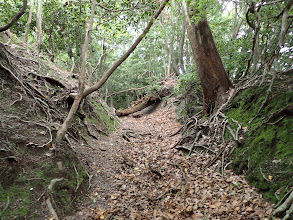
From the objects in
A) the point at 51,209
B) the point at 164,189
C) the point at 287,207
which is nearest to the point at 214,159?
the point at 164,189

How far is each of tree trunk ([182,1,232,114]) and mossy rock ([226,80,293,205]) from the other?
162 centimetres

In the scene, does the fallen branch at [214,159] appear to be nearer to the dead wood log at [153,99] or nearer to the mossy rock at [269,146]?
the mossy rock at [269,146]

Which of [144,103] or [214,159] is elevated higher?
[144,103]

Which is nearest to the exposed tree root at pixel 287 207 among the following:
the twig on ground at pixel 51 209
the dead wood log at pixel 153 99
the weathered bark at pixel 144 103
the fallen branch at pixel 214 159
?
the fallen branch at pixel 214 159

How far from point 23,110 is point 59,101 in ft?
5.57

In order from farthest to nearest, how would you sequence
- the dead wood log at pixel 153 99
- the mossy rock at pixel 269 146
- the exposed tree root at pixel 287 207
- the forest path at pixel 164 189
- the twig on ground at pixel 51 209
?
the dead wood log at pixel 153 99 < the forest path at pixel 164 189 < the mossy rock at pixel 269 146 < the twig on ground at pixel 51 209 < the exposed tree root at pixel 287 207

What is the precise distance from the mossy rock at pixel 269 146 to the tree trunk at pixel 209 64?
162cm

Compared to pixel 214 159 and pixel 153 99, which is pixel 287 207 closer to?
pixel 214 159

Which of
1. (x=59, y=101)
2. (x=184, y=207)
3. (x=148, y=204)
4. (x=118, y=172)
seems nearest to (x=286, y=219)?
(x=184, y=207)

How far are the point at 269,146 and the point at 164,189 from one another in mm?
2396

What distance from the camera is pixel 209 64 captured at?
21.5 feet

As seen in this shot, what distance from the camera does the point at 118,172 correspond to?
497cm

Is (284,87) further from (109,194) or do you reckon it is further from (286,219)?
(109,194)

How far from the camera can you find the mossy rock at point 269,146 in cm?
306
